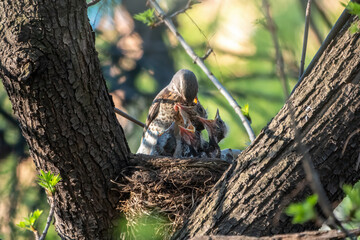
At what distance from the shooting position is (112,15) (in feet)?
20.5

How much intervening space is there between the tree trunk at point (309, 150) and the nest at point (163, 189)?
677mm

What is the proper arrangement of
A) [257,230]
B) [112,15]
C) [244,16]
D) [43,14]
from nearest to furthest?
[257,230] → [43,14] → [244,16] → [112,15]

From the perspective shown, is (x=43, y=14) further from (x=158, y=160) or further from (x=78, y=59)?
(x=158, y=160)

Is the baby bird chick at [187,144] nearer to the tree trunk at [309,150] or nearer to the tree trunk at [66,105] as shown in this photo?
the tree trunk at [66,105]

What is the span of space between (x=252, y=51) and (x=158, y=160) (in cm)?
232

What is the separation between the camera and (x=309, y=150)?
2.12 m

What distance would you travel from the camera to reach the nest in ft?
9.59

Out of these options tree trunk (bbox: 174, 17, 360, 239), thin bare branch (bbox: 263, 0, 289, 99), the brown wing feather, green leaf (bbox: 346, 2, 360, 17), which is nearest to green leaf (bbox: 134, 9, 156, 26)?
the brown wing feather

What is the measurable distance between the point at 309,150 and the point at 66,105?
1351mm

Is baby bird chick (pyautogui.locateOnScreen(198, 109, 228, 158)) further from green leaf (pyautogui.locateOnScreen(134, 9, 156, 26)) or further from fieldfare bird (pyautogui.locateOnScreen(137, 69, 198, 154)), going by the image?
green leaf (pyautogui.locateOnScreen(134, 9, 156, 26))

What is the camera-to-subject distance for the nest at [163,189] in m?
2.92

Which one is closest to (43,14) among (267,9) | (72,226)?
(72,226)

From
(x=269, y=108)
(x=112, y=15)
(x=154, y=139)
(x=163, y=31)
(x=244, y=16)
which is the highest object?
(x=112, y=15)

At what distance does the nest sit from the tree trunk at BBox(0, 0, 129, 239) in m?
0.13
